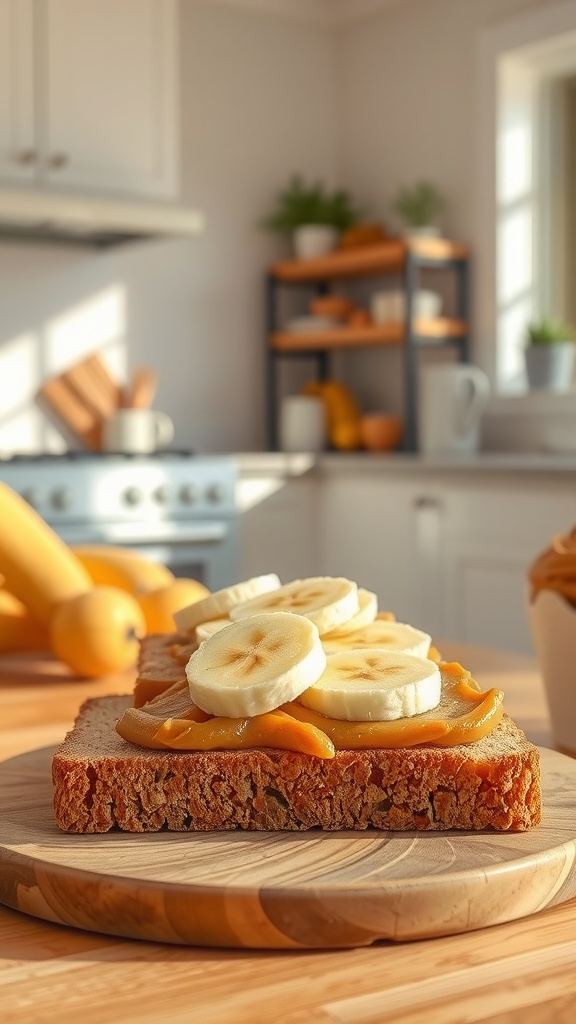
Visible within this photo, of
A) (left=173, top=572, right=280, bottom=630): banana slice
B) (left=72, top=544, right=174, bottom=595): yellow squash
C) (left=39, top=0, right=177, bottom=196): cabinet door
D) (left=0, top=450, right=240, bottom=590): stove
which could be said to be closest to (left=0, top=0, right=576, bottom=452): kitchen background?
(left=39, top=0, right=177, bottom=196): cabinet door

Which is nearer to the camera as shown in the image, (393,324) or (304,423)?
(393,324)

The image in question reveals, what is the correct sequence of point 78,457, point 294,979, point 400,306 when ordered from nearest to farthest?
point 294,979, point 78,457, point 400,306

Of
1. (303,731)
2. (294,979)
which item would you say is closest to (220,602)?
(303,731)

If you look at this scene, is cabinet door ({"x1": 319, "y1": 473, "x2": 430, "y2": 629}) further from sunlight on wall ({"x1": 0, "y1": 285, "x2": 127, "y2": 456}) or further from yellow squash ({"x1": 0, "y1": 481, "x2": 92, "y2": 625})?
yellow squash ({"x1": 0, "y1": 481, "x2": 92, "y2": 625})

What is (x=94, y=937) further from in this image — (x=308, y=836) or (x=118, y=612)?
(x=118, y=612)

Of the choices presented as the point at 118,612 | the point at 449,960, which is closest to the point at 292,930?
the point at 449,960

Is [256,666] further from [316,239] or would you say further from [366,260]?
[316,239]
